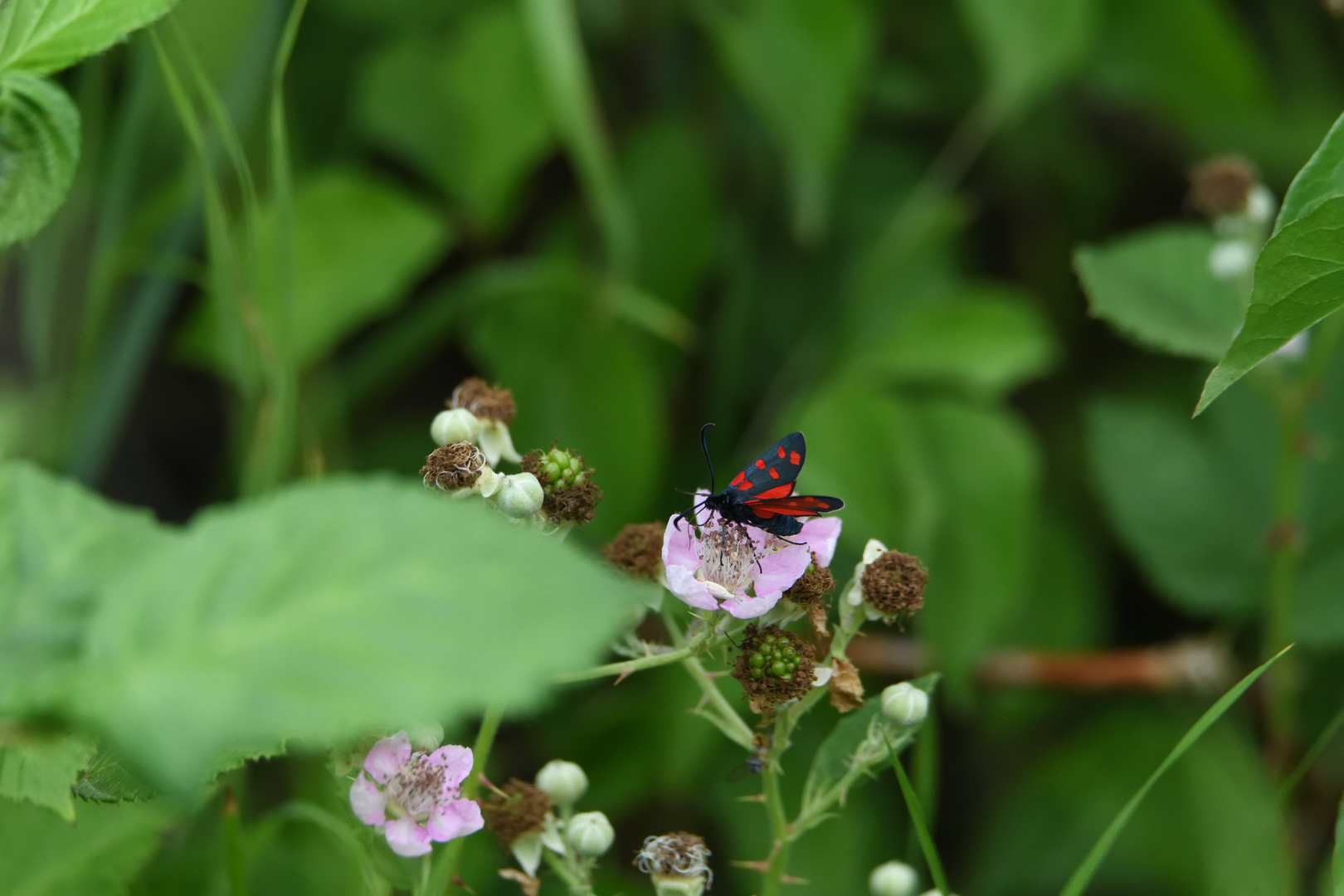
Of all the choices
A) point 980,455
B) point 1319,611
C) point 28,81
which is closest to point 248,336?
point 28,81

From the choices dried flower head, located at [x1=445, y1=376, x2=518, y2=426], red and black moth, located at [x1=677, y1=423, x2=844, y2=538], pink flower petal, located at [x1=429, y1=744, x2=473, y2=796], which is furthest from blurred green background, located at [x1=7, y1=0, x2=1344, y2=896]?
red and black moth, located at [x1=677, y1=423, x2=844, y2=538]

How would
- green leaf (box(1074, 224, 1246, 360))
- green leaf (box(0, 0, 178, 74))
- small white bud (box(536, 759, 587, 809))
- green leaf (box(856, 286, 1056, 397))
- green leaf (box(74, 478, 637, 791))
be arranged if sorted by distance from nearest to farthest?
green leaf (box(74, 478, 637, 791))
green leaf (box(0, 0, 178, 74))
small white bud (box(536, 759, 587, 809))
green leaf (box(1074, 224, 1246, 360))
green leaf (box(856, 286, 1056, 397))

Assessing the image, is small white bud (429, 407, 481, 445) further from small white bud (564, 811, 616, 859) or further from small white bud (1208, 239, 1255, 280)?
small white bud (1208, 239, 1255, 280)

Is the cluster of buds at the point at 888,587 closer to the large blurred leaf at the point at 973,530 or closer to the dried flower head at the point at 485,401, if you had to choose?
the dried flower head at the point at 485,401

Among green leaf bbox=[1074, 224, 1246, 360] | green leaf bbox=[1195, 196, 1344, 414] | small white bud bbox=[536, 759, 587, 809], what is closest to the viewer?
green leaf bbox=[1195, 196, 1344, 414]

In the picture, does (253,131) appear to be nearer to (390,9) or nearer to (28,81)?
(390,9)

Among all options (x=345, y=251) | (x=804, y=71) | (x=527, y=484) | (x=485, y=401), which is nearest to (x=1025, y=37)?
(x=804, y=71)
